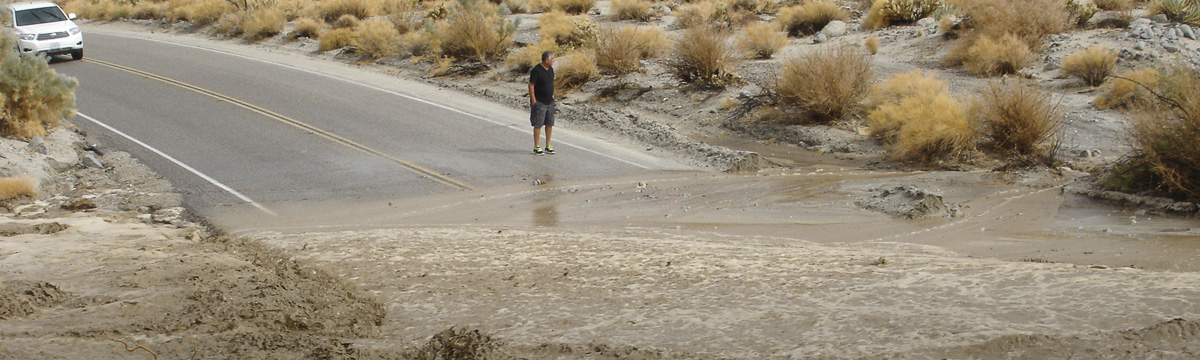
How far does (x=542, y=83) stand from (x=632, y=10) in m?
17.8

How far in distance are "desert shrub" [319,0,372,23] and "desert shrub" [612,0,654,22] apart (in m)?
10.5

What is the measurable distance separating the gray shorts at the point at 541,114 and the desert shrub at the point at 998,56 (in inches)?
428

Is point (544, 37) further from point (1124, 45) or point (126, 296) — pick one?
point (126, 296)

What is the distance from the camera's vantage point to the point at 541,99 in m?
15.3

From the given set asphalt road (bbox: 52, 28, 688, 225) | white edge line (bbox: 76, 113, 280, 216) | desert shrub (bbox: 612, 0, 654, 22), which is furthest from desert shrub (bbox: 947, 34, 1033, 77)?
white edge line (bbox: 76, 113, 280, 216)

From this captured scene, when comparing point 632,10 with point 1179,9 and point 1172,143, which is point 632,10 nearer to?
point 1179,9

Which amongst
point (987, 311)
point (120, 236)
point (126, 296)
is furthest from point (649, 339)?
point (120, 236)

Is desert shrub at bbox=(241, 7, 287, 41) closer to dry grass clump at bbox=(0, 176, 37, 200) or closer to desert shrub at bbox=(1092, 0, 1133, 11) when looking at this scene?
dry grass clump at bbox=(0, 176, 37, 200)

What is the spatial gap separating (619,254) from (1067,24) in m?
18.8

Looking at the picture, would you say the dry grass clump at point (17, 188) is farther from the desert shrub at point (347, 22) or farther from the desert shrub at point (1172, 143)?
the desert shrub at point (347, 22)

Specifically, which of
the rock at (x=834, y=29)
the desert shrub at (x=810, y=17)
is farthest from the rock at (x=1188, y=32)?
the desert shrub at (x=810, y=17)

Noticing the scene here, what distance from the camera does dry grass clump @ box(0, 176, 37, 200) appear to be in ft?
38.5

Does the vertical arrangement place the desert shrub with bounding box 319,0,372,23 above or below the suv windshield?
above

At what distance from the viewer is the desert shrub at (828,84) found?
17.3 metres
